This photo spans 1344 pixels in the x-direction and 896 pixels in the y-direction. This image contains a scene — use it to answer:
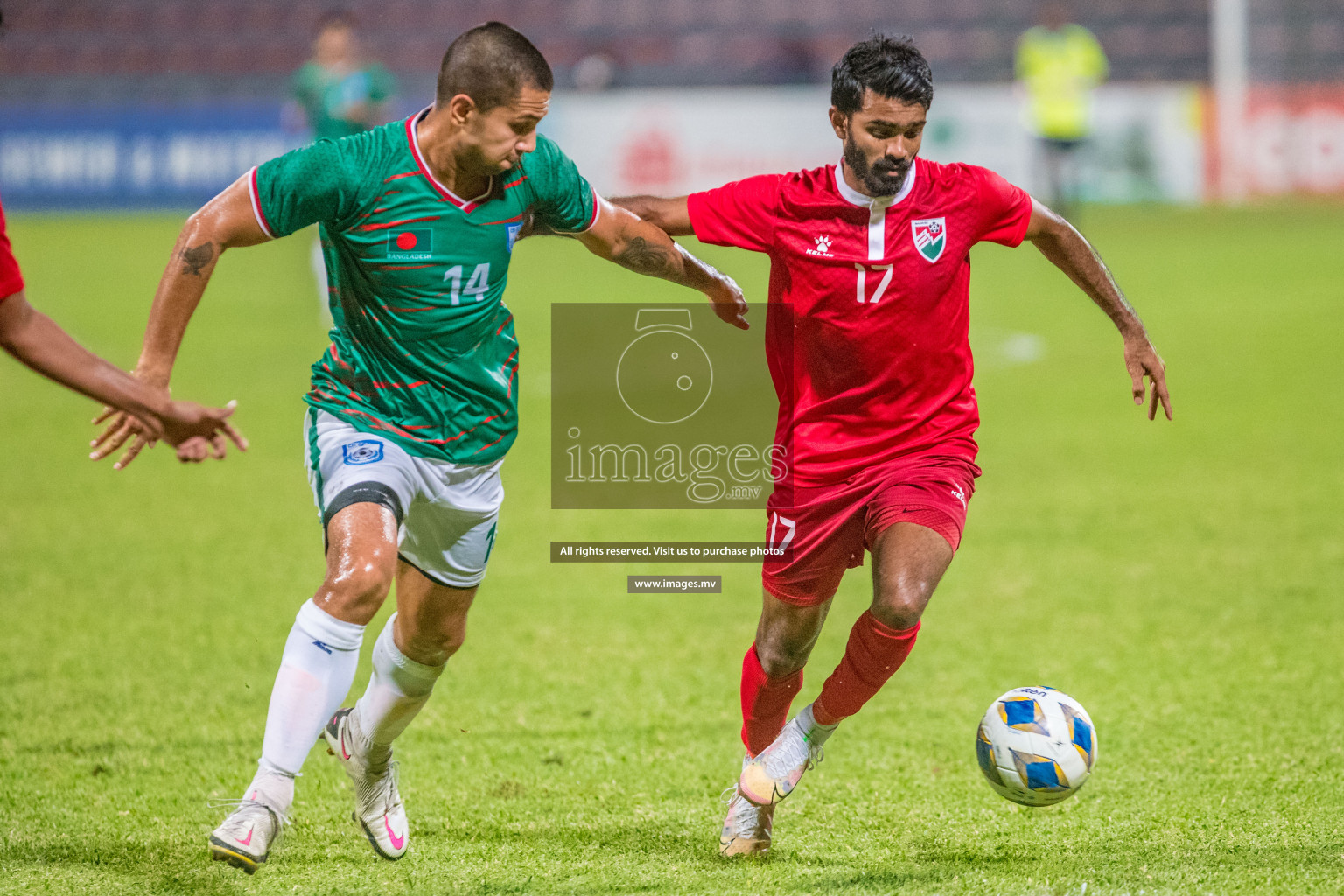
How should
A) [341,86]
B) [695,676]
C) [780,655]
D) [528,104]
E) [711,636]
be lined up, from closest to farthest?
1. [528,104]
2. [780,655]
3. [695,676]
4. [711,636]
5. [341,86]

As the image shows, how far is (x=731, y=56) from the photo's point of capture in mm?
26312

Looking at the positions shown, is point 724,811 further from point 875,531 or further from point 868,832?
point 875,531

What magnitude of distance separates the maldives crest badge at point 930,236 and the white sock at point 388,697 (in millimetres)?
1778

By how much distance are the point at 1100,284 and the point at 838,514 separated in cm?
103

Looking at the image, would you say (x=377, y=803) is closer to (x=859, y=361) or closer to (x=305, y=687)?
(x=305, y=687)

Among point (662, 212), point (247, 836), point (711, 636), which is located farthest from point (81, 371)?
point (711, 636)

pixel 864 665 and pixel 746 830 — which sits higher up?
pixel 864 665

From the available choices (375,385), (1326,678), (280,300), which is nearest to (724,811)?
(375,385)

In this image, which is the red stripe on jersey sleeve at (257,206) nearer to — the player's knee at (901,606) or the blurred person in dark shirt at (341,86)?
the player's knee at (901,606)

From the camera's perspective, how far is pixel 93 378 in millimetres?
3381

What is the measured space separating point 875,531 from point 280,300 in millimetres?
13517

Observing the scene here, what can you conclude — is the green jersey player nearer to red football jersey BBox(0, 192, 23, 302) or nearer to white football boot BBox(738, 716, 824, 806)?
red football jersey BBox(0, 192, 23, 302)

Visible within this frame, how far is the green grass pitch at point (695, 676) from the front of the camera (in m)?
4.06

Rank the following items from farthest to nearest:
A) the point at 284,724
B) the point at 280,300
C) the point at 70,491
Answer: the point at 280,300 < the point at 70,491 < the point at 284,724
